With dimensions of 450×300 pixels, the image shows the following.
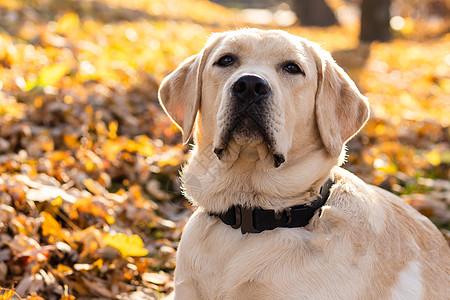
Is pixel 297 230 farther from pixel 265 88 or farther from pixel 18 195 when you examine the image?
pixel 18 195

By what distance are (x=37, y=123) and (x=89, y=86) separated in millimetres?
990

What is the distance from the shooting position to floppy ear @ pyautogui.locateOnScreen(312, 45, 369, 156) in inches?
133

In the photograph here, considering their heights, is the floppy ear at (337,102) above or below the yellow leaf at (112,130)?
above

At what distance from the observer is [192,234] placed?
3242mm

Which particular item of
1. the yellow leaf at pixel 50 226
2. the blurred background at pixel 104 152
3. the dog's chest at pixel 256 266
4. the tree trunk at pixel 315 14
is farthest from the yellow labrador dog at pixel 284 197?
the tree trunk at pixel 315 14

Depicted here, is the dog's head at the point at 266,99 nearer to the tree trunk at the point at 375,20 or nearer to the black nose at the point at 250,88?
the black nose at the point at 250,88

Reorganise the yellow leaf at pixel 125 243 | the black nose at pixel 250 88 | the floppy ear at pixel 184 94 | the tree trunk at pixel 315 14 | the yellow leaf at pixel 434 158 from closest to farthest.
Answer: the black nose at pixel 250 88 < the floppy ear at pixel 184 94 < the yellow leaf at pixel 125 243 < the yellow leaf at pixel 434 158 < the tree trunk at pixel 315 14

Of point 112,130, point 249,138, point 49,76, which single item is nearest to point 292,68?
point 249,138

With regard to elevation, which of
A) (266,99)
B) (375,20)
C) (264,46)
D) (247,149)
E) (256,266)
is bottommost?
(375,20)

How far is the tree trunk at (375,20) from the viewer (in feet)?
50.1

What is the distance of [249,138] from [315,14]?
63.4 feet

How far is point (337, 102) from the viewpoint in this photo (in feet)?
11.3

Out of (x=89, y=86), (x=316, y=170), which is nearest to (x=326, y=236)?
(x=316, y=170)

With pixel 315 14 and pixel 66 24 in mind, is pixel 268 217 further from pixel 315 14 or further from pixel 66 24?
pixel 315 14
